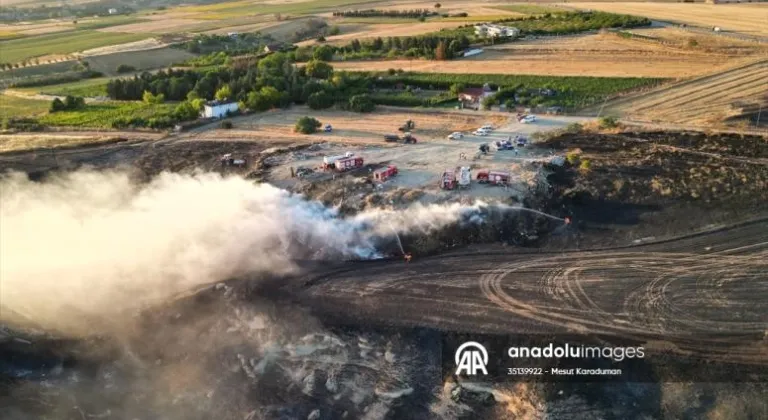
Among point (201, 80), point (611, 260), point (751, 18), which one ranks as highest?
point (751, 18)

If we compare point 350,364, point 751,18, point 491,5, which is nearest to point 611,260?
point 350,364

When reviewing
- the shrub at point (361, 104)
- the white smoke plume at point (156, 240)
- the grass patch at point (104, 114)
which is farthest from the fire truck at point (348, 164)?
the grass patch at point (104, 114)

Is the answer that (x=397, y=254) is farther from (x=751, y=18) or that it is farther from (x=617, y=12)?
(x=617, y=12)

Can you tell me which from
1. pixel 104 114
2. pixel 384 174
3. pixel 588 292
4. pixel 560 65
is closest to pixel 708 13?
pixel 560 65

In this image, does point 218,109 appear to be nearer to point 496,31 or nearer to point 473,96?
point 473,96

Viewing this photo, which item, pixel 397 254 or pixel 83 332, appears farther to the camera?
pixel 397 254

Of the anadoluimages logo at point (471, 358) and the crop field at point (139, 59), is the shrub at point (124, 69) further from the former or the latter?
the anadoluimages logo at point (471, 358)
